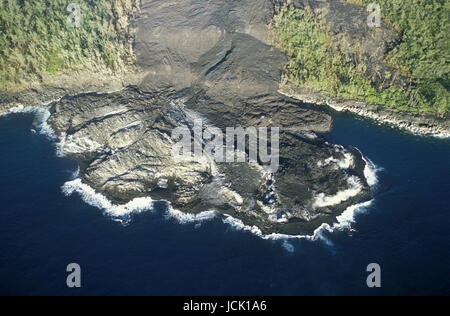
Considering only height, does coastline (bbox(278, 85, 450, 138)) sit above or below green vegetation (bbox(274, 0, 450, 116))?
below

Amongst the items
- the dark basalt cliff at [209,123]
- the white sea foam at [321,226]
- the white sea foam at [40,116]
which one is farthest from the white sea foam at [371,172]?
the white sea foam at [40,116]

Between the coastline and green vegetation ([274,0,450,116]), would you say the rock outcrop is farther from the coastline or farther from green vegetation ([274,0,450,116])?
green vegetation ([274,0,450,116])

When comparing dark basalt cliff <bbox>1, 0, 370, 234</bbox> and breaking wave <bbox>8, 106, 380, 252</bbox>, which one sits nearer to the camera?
breaking wave <bbox>8, 106, 380, 252</bbox>

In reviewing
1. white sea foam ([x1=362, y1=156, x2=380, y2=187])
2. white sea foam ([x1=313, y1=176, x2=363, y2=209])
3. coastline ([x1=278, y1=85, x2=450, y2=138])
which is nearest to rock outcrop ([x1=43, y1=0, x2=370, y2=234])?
white sea foam ([x1=313, y1=176, x2=363, y2=209])

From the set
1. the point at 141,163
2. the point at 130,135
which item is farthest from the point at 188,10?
the point at 141,163

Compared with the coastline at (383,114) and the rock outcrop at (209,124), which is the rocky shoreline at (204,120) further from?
the coastline at (383,114)
